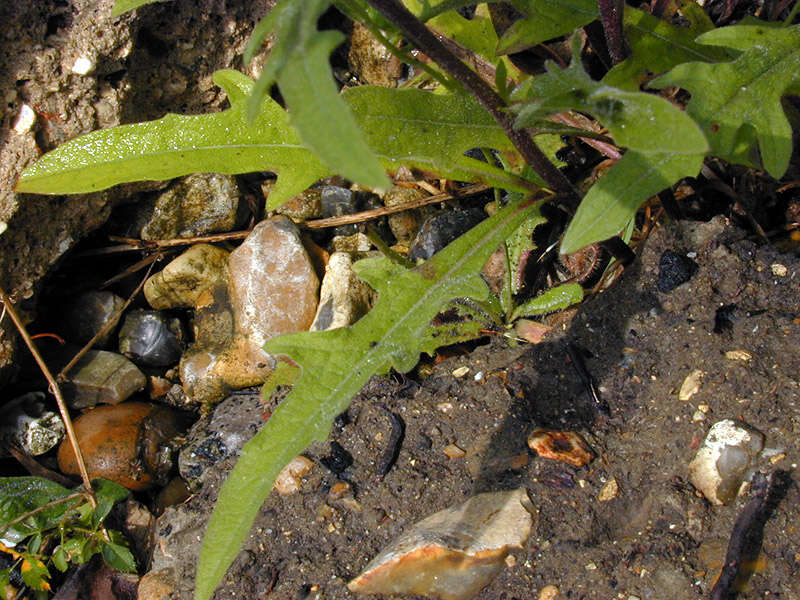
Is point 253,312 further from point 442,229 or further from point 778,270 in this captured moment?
point 778,270

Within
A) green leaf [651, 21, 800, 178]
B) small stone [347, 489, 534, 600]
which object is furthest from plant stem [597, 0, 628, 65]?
small stone [347, 489, 534, 600]

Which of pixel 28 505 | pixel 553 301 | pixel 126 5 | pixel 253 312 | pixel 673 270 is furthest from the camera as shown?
pixel 253 312

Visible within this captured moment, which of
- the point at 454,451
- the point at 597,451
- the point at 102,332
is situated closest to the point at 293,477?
the point at 454,451

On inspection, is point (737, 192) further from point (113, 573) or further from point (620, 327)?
point (113, 573)

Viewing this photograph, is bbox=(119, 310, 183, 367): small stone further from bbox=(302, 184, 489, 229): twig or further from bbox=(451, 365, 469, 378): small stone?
bbox=(451, 365, 469, 378): small stone

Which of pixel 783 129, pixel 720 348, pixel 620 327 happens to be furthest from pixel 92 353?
pixel 783 129

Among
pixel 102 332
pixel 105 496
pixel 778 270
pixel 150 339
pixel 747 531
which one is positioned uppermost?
pixel 102 332
